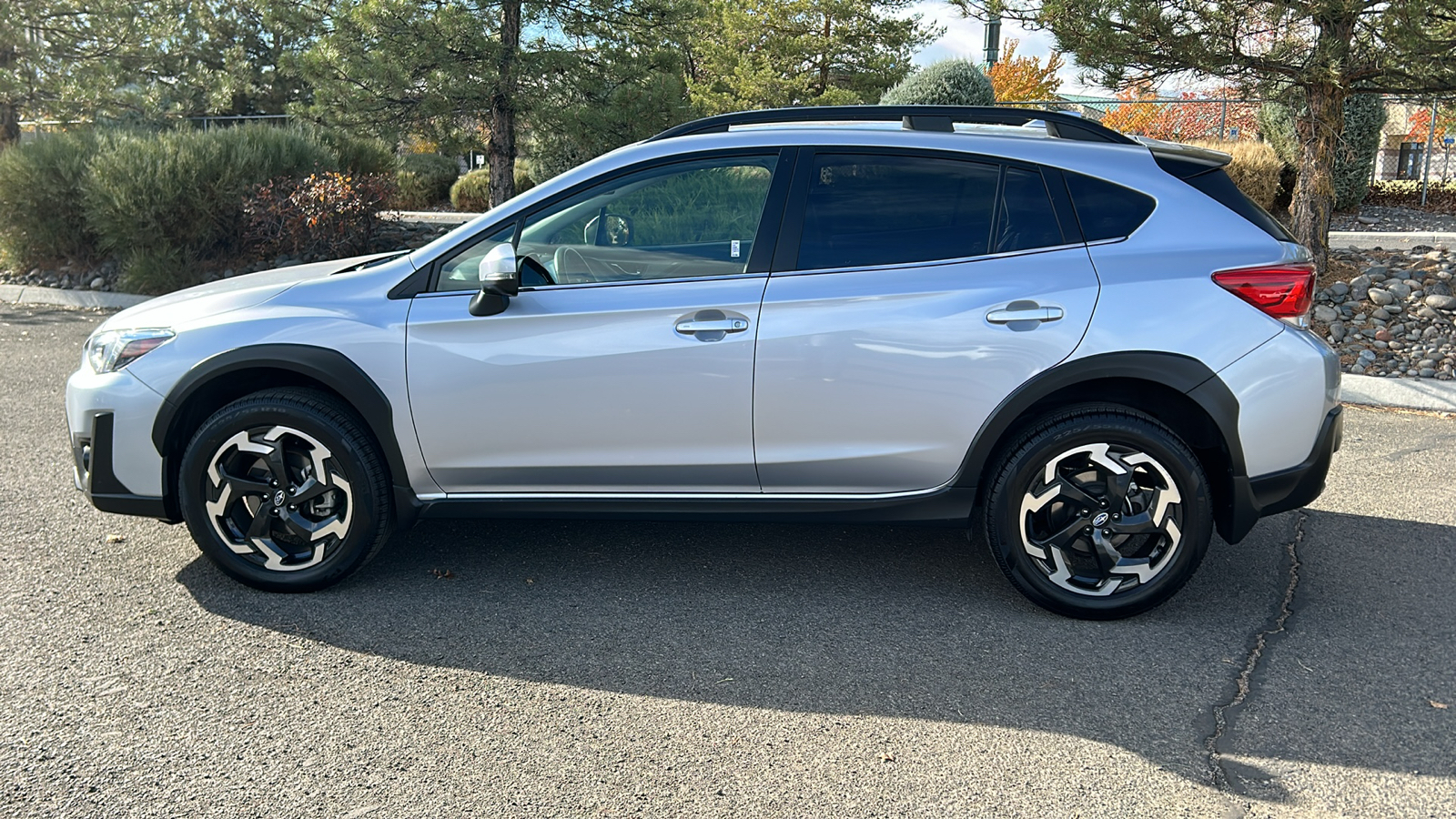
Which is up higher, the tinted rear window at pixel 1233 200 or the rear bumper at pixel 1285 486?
the tinted rear window at pixel 1233 200

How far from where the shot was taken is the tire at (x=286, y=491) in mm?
4145

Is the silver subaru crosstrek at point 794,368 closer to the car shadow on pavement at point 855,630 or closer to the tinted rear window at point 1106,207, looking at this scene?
the tinted rear window at point 1106,207

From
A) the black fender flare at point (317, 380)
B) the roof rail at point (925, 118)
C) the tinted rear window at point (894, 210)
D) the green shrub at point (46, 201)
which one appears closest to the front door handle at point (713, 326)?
the tinted rear window at point (894, 210)

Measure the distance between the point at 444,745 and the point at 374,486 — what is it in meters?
1.28

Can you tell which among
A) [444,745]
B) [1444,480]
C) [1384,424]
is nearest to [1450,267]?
[1384,424]

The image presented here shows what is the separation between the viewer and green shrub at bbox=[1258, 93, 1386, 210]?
16031 millimetres

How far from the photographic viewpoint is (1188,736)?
324 centimetres

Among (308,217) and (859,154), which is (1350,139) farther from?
(859,154)

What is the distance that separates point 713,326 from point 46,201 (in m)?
12.4

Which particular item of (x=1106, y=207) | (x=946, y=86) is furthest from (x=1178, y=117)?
(x=1106, y=207)

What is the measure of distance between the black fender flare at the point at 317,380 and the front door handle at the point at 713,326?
1.14m

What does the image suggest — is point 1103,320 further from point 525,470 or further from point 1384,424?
point 1384,424

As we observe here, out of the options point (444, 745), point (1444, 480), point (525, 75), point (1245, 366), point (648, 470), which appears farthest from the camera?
point (525, 75)

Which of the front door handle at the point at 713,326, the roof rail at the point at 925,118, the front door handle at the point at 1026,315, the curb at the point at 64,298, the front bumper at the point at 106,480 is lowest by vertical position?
the curb at the point at 64,298
